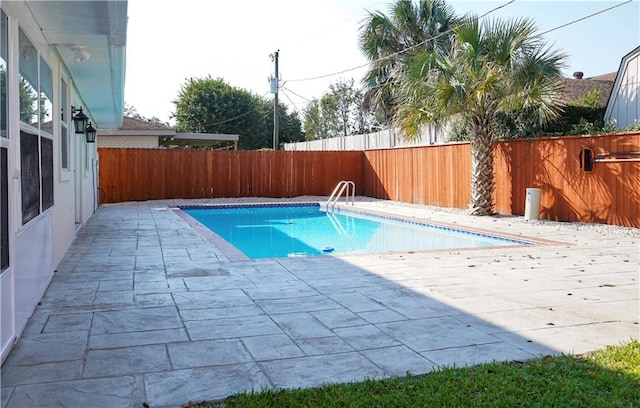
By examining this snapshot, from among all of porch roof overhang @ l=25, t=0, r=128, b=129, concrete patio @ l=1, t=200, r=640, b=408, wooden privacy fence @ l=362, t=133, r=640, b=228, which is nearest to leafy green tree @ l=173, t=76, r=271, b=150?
wooden privacy fence @ l=362, t=133, r=640, b=228

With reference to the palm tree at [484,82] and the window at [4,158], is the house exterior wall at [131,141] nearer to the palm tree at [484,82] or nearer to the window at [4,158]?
the palm tree at [484,82]

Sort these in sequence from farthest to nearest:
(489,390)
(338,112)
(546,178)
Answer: (338,112)
(546,178)
(489,390)

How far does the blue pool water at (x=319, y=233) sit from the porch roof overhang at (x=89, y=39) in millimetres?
3512

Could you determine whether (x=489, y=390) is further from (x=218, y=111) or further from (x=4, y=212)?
(x=218, y=111)

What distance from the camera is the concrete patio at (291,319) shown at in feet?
9.52

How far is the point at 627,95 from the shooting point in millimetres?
12516

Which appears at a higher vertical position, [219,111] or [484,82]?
[219,111]

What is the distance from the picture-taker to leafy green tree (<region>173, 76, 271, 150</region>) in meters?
33.2

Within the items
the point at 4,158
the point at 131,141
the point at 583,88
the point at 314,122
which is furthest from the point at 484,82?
the point at 314,122

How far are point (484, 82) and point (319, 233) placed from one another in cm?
450

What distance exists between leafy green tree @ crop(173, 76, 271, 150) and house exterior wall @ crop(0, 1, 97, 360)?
26.4 metres

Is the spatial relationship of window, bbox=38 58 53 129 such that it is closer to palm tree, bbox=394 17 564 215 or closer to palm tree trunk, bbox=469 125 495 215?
palm tree, bbox=394 17 564 215

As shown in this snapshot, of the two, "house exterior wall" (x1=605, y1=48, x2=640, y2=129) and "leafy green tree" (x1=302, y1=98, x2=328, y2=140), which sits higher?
"leafy green tree" (x1=302, y1=98, x2=328, y2=140)

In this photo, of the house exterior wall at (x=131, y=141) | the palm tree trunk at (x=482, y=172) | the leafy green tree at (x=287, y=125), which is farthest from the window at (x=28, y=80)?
the leafy green tree at (x=287, y=125)
